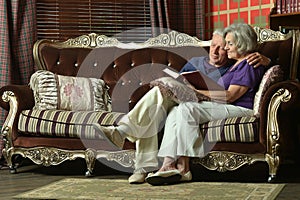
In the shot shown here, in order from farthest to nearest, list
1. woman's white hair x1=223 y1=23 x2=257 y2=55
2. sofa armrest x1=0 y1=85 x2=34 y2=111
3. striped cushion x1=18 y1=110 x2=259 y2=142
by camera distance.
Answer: sofa armrest x1=0 y1=85 x2=34 y2=111 → woman's white hair x1=223 y1=23 x2=257 y2=55 → striped cushion x1=18 y1=110 x2=259 y2=142

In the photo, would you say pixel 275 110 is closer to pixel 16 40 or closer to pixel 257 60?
pixel 257 60

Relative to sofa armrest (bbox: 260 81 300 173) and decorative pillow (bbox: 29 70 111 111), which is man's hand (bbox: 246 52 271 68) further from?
decorative pillow (bbox: 29 70 111 111)

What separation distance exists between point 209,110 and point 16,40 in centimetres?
197

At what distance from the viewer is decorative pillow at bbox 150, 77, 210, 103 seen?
12.6 ft

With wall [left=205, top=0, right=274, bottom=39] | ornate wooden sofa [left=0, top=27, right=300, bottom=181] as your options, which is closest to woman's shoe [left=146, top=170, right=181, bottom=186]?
ornate wooden sofa [left=0, top=27, right=300, bottom=181]

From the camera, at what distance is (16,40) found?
499cm

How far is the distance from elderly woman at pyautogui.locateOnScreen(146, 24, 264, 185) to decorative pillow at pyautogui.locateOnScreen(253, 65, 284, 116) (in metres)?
0.04

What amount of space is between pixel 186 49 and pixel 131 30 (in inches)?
47.1

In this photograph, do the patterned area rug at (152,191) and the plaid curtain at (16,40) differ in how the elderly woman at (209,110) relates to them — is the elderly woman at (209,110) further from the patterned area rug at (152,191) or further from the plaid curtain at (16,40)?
the plaid curtain at (16,40)

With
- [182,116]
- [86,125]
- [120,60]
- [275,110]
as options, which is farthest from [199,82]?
[120,60]

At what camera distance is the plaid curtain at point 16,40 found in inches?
192

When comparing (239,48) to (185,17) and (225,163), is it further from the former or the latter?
(185,17)

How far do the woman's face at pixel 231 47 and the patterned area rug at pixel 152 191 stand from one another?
2.94 feet

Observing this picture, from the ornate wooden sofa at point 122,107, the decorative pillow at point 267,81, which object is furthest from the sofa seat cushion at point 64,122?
the decorative pillow at point 267,81
